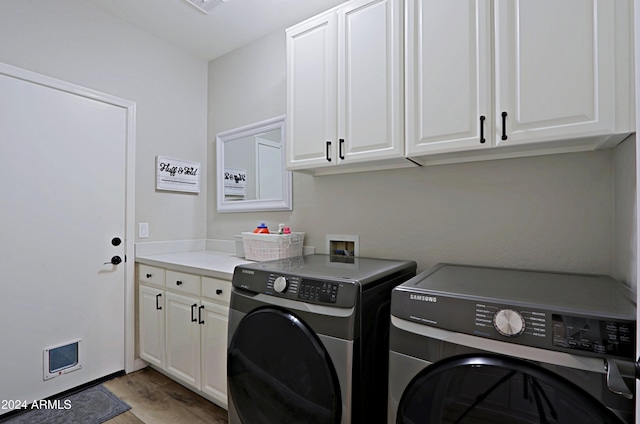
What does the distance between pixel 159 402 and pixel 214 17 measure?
268 centimetres

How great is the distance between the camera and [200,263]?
2.07 meters

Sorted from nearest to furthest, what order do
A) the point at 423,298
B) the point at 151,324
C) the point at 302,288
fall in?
the point at 423,298
the point at 302,288
the point at 151,324

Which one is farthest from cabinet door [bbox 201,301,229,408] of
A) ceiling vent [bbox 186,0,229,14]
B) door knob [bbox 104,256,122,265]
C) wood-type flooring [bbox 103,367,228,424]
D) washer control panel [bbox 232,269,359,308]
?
ceiling vent [bbox 186,0,229,14]

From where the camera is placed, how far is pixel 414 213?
178cm

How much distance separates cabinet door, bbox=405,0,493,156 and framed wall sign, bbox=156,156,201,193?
6.74 feet

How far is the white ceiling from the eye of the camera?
7.05 feet

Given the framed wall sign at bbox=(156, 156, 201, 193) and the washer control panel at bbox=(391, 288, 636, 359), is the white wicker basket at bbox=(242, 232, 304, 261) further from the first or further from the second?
the washer control panel at bbox=(391, 288, 636, 359)

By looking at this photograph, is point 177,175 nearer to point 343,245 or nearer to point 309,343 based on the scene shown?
point 343,245

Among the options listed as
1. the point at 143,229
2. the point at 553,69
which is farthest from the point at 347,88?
the point at 143,229

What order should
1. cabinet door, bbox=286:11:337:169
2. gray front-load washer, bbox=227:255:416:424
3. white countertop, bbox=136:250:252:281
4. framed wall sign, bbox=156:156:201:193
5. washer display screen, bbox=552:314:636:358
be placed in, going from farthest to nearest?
1. framed wall sign, bbox=156:156:201:193
2. white countertop, bbox=136:250:252:281
3. cabinet door, bbox=286:11:337:169
4. gray front-load washer, bbox=227:255:416:424
5. washer display screen, bbox=552:314:636:358

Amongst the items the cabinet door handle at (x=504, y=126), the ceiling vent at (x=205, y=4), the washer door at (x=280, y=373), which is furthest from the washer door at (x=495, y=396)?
the ceiling vent at (x=205, y=4)

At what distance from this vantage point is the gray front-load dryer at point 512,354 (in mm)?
746

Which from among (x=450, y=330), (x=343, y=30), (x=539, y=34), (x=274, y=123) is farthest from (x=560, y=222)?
(x=274, y=123)

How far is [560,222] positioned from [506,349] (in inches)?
34.0
